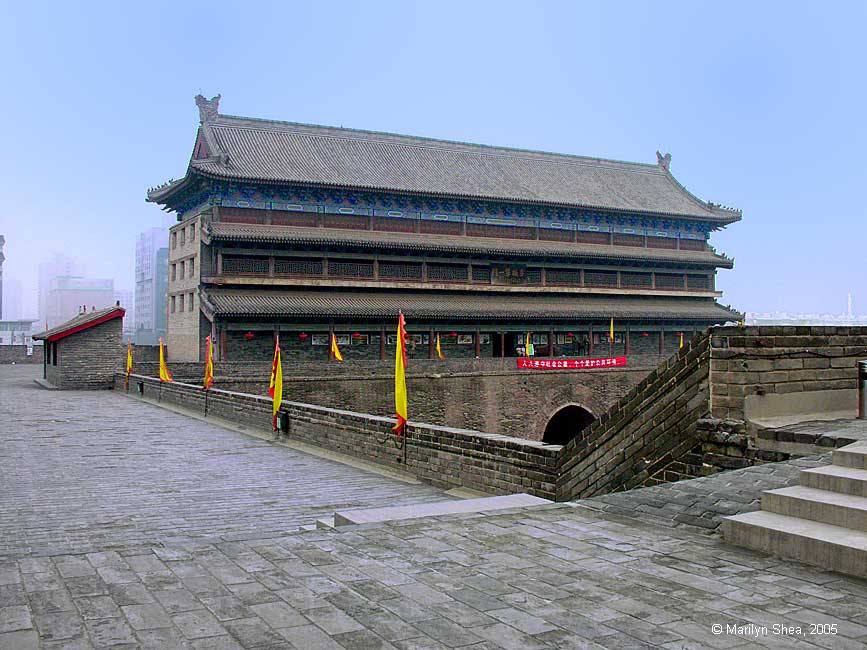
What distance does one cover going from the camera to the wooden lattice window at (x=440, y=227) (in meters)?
36.8

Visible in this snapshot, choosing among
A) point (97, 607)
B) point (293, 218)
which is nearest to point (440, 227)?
point (293, 218)

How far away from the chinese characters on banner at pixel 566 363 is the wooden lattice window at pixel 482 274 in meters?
6.62

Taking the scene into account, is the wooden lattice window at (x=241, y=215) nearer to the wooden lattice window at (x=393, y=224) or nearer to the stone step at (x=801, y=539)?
the wooden lattice window at (x=393, y=224)

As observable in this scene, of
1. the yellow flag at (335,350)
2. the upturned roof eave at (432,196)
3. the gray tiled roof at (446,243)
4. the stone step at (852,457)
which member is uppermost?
the upturned roof eave at (432,196)

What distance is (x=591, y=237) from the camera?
4119cm

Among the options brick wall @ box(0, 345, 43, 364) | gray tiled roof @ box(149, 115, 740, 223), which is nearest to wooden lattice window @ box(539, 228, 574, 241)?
gray tiled roof @ box(149, 115, 740, 223)

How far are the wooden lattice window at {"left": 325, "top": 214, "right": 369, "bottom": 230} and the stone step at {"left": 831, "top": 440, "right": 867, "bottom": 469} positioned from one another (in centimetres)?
3009

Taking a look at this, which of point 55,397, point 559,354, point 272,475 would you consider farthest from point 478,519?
point 559,354

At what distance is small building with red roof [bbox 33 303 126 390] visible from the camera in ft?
89.9

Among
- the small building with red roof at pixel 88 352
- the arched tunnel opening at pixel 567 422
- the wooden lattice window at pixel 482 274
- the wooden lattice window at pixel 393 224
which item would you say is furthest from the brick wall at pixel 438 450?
the wooden lattice window at pixel 482 274

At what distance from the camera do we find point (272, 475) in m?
10.2

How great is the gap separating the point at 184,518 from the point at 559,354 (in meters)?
32.5

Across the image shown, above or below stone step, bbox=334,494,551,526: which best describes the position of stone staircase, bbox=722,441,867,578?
above

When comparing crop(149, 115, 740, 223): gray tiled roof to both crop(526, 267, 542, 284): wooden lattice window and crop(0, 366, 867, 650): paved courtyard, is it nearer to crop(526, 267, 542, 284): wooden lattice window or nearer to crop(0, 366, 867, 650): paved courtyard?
crop(526, 267, 542, 284): wooden lattice window
